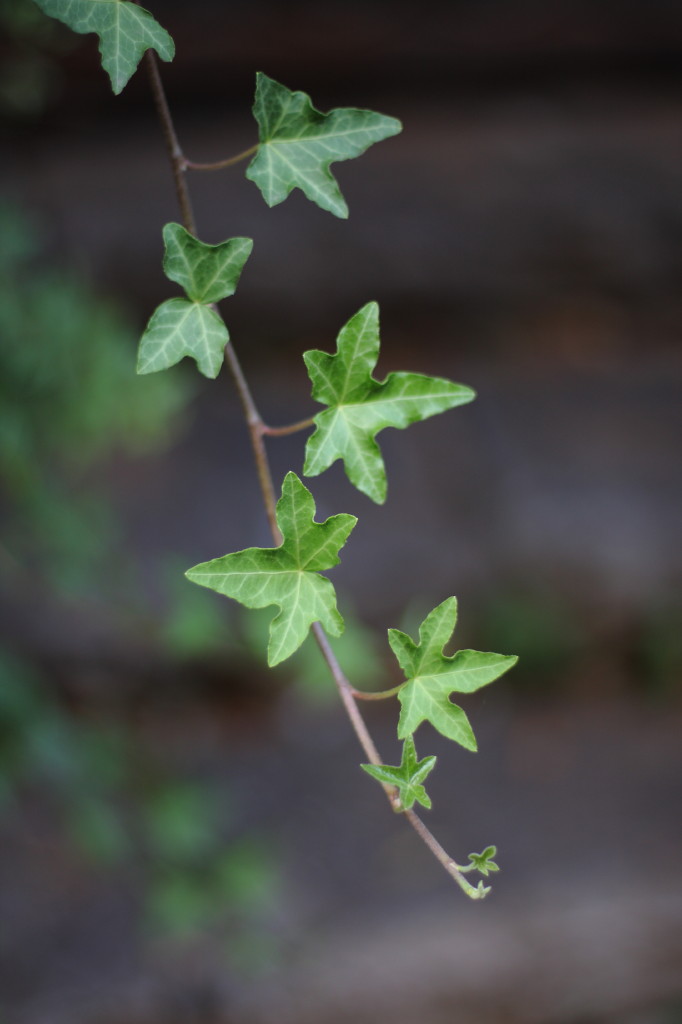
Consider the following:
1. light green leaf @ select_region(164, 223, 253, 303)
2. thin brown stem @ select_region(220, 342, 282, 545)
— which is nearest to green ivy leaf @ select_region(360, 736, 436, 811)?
thin brown stem @ select_region(220, 342, 282, 545)

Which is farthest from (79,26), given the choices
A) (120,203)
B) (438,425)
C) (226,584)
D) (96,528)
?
(438,425)

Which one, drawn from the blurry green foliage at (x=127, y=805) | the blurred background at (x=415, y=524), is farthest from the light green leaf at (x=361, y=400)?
the blurred background at (x=415, y=524)

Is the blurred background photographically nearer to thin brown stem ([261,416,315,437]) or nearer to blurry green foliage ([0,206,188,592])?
blurry green foliage ([0,206,188,592])

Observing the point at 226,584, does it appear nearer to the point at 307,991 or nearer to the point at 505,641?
the point at 307,991

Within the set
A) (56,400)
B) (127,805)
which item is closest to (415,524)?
(127,805)

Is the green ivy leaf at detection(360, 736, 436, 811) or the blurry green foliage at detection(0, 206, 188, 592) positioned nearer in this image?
the green ivy leaf at detection(360, 736, 436, 811)

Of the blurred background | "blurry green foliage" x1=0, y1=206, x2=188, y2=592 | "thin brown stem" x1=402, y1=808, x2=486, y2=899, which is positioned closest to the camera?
"thin brown stem" x1=402, y1=808, x2=486, y2=899
